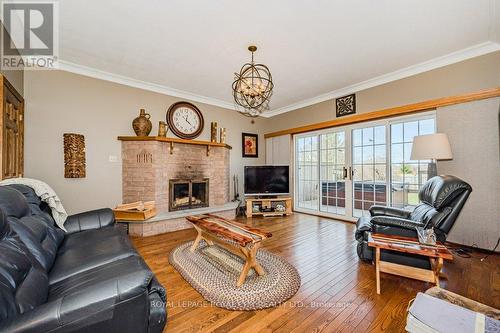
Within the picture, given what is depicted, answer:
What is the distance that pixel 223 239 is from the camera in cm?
233

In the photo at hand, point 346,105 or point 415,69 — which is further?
point 346,105

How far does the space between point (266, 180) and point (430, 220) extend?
333 cm

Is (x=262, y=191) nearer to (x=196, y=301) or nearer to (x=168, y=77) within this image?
(x=168, y=77)

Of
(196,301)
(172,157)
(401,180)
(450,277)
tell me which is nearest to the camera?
(196,301)

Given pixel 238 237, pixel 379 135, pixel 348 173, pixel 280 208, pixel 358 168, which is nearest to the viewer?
pixel 238 237

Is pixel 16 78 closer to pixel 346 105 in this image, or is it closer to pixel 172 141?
pixel 172 141

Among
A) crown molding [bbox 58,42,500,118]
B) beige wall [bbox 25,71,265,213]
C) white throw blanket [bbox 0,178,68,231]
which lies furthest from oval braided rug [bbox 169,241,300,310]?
crown molding [bbox 58,42,500,118]

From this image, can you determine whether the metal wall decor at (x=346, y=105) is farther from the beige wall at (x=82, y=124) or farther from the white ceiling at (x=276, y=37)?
the beige wall at (x=82, y=124)

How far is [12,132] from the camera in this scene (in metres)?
2.57

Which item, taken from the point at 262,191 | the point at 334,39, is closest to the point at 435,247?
the point at 334,39

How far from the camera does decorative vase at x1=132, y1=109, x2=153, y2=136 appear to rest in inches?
153

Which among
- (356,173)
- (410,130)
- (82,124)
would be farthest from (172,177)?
(410,130)

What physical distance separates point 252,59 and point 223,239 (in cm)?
244

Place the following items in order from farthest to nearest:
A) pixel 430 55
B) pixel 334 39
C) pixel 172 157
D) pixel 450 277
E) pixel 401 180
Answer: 1. pixel 172 157
2. pixel 401 180
3. pixel 430 55
4. pixel 334 39
5. pixel 450 277
